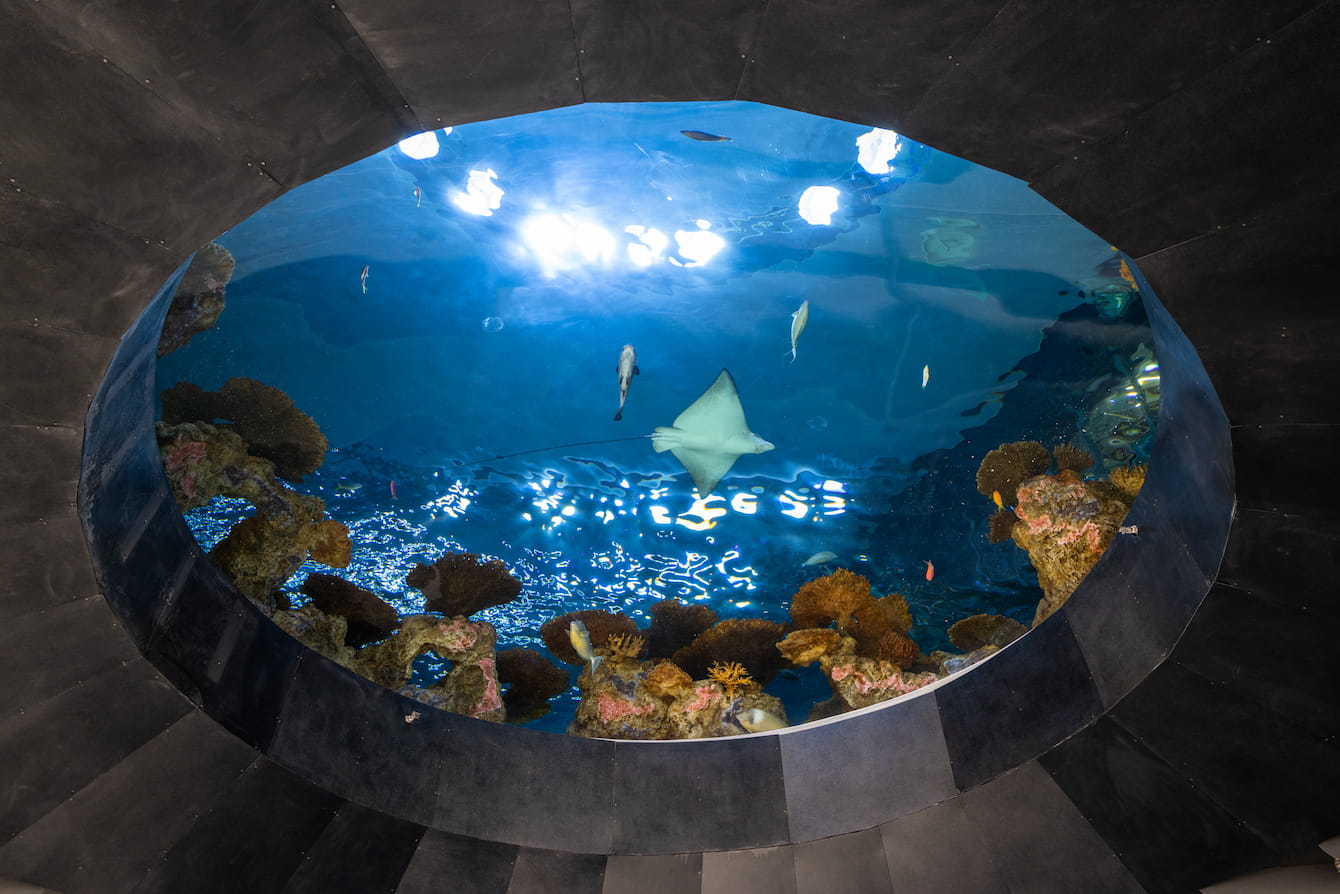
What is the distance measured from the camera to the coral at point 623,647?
8539mm

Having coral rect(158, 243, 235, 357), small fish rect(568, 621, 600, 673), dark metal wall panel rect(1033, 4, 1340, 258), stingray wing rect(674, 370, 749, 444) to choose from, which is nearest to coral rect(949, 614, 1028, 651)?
stingray wing rect(674, 370, 749, 444)

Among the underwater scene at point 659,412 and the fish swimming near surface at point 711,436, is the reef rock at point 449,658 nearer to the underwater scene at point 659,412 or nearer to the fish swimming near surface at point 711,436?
the underwater scene at point 659,412

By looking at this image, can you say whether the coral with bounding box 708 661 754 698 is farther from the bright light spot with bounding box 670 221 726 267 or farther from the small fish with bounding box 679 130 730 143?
the small fish with bounding box 679 130 730 143

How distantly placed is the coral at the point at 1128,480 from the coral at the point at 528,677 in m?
6.86

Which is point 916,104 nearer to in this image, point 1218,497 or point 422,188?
point 1218,497

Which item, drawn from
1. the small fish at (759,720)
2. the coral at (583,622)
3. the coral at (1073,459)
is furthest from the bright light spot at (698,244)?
the coral at (583,622)

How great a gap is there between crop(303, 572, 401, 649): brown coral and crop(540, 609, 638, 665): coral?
1.98m

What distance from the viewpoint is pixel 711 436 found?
8391 millimetres

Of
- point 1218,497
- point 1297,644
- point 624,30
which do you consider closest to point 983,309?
point 1218,497

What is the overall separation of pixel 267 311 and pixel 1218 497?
8036 mm

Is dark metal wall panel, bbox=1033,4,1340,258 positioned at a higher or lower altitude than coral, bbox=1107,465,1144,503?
higher

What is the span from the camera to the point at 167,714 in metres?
5.10

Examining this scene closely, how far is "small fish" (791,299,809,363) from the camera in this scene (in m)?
7.37

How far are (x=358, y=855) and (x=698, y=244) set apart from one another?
241 inches
